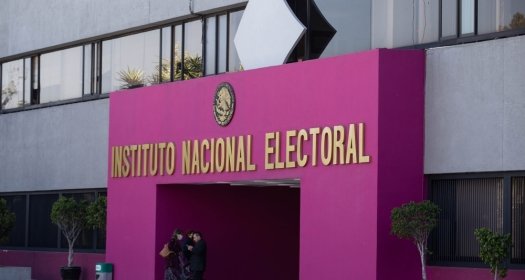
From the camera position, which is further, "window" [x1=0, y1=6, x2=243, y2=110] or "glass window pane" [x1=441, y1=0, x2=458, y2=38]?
"window" [x1=0, y1=6, x2=243, y2=110]

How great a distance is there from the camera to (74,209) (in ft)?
104

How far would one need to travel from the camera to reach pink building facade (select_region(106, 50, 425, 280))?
71.7 ft

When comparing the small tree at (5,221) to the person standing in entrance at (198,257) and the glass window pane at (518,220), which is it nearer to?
the person standing in entrance at (198,257)

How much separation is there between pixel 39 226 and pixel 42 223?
22 cm

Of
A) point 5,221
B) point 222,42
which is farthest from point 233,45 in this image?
point 5,221

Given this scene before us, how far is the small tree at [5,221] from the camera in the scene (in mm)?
33594

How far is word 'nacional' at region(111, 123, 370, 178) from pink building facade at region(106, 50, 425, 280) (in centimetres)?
3

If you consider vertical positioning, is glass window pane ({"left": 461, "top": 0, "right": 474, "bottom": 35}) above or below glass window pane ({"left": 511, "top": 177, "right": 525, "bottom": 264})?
above

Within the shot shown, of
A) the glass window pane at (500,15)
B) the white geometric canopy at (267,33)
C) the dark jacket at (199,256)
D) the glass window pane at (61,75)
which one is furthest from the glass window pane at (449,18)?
the glass window pane at (61,75)

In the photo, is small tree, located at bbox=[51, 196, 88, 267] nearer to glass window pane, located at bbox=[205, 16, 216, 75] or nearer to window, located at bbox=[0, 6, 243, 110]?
window, located at bbox=[0, 6, 243, 110]

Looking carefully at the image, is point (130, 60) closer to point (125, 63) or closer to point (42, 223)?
point (125, 63)

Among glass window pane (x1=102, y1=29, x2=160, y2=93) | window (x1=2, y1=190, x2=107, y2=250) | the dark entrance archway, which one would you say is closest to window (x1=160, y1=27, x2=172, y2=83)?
glass window pane (x1=102, y1=29, x2=160, y2=93)

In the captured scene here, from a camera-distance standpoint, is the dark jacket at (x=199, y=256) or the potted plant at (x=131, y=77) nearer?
the dark jacket at (x=199, y=256)

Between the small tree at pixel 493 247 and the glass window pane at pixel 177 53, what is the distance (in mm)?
12885
